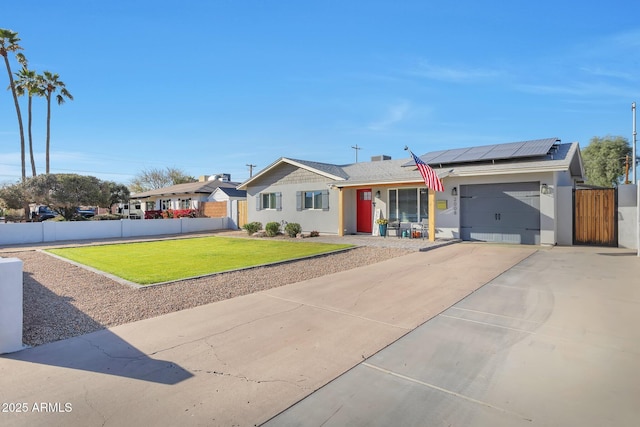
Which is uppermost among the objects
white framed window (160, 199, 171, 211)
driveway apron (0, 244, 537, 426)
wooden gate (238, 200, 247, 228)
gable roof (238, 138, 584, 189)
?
gable roof (238, 138, 584, 189)

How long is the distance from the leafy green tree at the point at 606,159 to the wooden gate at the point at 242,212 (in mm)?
31277

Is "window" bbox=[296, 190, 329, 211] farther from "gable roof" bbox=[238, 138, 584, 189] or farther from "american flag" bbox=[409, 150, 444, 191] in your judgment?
"american flag" bbox=[409, 150, 444, 191]

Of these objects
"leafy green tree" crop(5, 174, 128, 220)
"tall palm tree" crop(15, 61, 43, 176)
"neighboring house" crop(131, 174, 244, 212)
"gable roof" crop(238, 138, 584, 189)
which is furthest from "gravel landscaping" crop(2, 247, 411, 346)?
"tall palm tree" crop(15, 61, 43, 176)

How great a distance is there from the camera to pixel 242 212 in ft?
76.0

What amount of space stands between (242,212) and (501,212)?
1602 centimetres

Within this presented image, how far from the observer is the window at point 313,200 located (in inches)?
715

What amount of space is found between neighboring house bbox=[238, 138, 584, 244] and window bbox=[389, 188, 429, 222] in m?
0.05

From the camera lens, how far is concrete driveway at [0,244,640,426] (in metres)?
2.69

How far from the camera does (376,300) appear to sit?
19.3 feet

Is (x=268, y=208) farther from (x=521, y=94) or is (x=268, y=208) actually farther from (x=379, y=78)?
(x=521, y=94)

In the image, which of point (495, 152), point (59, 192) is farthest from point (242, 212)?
point (495, 152)

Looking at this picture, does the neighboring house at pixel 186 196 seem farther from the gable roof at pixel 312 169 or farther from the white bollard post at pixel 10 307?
the white bollard post at pixel 10 307

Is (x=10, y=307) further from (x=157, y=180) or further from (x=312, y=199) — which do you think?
(x=157, y=180)

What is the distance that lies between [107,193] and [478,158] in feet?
78.2
